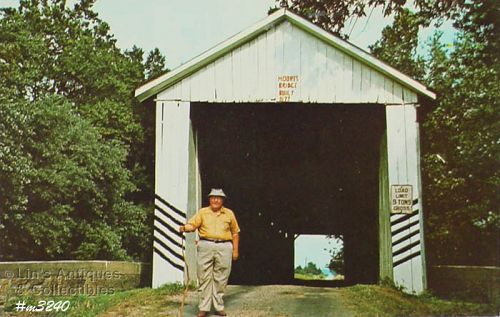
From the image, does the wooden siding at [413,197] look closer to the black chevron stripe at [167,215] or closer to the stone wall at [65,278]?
the black chevron stripe at [167,215]

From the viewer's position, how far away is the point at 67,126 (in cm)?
1344

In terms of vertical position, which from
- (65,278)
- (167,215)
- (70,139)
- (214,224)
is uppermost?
(70,139)

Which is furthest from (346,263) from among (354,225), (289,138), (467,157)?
(467,157)

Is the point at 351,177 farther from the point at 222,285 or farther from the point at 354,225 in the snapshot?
the point at 222,285

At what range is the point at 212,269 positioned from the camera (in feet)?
27.3

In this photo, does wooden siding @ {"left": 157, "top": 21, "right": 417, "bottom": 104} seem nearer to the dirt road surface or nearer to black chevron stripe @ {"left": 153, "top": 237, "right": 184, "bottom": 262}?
black chevron stripe @ {"left": 153, "top": 237, "right": 184, "bottom": 262}

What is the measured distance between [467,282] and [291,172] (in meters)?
7.13

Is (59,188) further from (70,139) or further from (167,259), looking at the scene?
(167,259)

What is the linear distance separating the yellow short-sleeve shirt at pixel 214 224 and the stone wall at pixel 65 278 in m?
3.10

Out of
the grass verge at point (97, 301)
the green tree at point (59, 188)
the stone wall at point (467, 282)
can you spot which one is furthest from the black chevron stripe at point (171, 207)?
the stone wall at point (467, 282)

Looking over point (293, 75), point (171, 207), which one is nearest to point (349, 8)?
point (293, 75)

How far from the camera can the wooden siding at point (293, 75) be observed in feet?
38.5

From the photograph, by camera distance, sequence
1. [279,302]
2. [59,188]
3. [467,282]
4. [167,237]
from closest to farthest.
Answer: [279,302] → [167,237] → [467,282] → [59,188]

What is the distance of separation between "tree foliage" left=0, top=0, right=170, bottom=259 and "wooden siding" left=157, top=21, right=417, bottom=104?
343 centimetres
